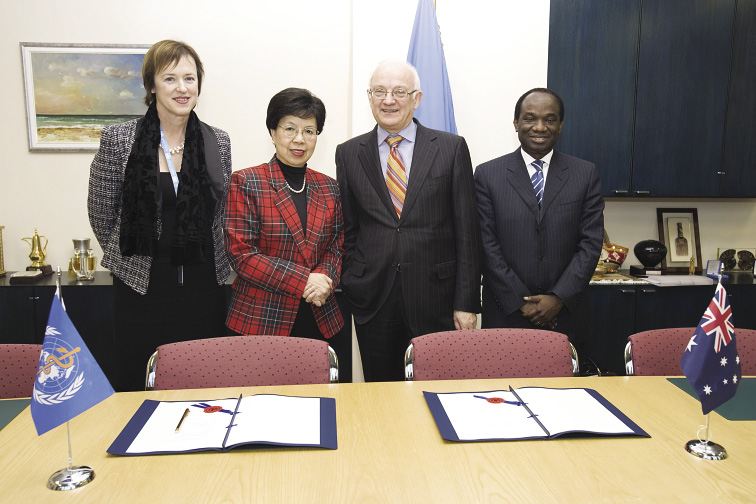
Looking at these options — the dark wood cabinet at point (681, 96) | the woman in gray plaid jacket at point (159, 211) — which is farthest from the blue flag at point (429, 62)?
the woman in gray plaid jacket at point (159, 211)

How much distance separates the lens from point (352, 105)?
12.6 ft

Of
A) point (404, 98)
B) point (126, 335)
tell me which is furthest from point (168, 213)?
point (404, 98)

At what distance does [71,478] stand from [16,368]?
778 millimetres

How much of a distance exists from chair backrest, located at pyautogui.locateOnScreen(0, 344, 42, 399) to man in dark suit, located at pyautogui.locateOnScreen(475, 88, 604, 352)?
1760 mm

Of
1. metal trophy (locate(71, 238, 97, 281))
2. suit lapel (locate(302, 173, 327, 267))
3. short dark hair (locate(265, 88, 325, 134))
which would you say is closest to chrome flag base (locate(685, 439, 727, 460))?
suit lapel (locate(302, 173, 327, 267))

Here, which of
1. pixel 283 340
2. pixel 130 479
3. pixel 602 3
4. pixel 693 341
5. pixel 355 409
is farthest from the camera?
pixel 602 3

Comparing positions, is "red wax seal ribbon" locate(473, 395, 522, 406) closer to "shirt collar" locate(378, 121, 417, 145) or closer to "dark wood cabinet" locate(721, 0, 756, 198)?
"shirt collar" locate(378, 121, 417, 145)

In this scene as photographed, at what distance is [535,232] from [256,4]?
2.41m

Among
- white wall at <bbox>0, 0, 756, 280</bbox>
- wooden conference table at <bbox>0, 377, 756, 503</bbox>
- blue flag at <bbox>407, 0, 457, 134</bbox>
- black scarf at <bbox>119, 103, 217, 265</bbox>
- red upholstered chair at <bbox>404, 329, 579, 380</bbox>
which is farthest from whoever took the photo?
white wall at <bbox>0, 0, 756, 280</bbox>

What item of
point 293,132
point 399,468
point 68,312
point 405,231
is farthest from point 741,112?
point 68,312

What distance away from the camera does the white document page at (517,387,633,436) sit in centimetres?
141

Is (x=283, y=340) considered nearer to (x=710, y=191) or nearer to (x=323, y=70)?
(x=323, y=70)

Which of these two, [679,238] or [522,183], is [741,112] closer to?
[679,238]

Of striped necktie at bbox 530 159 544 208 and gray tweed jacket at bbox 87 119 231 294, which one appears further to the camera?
striped necktie at bbox 530 159 544 208
